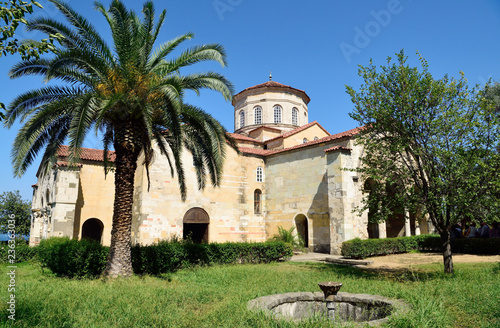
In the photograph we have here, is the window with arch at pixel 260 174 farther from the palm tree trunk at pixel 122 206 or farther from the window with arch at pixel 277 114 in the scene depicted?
the palm tree trunk at pixel 122 206

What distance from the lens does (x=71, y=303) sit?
6.85 meters

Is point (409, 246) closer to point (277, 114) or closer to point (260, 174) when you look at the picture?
point (260, 174)

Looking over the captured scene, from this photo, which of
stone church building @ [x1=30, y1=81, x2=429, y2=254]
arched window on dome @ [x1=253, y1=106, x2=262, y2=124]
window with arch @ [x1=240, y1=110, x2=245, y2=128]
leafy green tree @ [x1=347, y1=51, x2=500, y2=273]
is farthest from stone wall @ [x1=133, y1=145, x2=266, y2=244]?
leafy green tree @ [x1=347, y1=51, x2=500, y2=273]

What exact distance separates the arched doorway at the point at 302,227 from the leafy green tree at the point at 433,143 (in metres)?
9.96

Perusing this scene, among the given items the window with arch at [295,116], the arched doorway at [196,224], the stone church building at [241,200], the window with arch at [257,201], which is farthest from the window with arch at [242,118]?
the arched doorway at [196,224]

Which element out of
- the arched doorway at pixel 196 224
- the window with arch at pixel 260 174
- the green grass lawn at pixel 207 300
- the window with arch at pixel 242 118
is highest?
the window with arch at pixel 242 118

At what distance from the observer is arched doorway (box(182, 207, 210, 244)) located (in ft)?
65.4

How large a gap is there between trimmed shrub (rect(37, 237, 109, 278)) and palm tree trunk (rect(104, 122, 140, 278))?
1048 millimetres

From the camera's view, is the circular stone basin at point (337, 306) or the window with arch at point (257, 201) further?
the window with arch at point (257, 201)

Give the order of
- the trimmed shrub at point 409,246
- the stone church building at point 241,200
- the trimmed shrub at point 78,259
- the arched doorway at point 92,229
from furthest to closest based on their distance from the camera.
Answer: the arched doorway at point 92,229
the stone church building at point 241,200
the trimmed shrub at point 409,246
the trimmed shrub at point 78,259

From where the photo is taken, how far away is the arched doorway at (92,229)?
20.2 m

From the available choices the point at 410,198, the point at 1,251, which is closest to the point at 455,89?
the point at 410,198

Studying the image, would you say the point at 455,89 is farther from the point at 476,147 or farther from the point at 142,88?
the point at 142,88

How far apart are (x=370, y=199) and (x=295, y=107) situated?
18.5m
